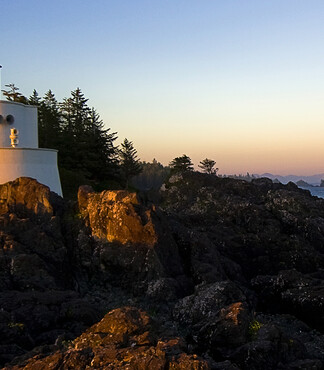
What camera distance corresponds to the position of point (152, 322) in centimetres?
956

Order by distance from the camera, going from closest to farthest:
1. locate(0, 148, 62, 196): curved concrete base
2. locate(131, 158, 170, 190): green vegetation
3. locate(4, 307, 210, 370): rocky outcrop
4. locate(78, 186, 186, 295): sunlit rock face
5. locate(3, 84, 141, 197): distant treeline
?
locate(4, 307, 210, 370): rocky outcrop → locate(78, 186, 186, 295): sunlit rock face → locate(0, 148, 62, 196): curved concrete base → locate(3, 84, 141, 197): distant treeline → locate(131, 158, 170, 190): green vegetation

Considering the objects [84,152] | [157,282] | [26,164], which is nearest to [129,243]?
[157,282]

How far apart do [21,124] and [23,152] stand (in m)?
5.51

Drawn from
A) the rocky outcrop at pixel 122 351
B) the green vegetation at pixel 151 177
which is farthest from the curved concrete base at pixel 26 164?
the green vegetation at pixel 151 177

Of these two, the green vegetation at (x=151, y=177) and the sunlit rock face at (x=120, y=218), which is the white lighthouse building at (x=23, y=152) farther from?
the green vegetation at (x=151, y=177)

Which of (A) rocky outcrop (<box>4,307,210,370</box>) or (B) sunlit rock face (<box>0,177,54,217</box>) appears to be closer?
(A) rocky outcrop (<box>4,307,210,370</box>)

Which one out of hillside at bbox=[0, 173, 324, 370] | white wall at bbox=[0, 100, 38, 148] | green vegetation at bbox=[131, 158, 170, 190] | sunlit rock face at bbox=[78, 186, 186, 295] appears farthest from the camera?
green vegetation at bbox=[131, 158, 170, 190]

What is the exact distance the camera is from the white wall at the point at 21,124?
1225 inches

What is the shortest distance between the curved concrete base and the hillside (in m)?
5.58

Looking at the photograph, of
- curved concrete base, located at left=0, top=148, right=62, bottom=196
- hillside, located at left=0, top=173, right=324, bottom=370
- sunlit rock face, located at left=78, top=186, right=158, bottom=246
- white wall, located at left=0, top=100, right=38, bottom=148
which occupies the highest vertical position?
white wall, located at left=0, top=100, right=38, bottom=148

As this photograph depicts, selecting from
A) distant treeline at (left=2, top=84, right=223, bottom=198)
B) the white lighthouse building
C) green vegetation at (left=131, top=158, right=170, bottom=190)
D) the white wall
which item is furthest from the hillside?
green vegetation at (left=131, top=158, right=170, bottom=190)

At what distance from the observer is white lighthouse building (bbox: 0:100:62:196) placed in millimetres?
27609

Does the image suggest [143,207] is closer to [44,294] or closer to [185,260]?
[185,260]

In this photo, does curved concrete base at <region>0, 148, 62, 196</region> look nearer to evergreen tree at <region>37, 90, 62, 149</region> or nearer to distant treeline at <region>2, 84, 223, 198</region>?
distant treeline at <region>2, 84, 223, 198</region>
